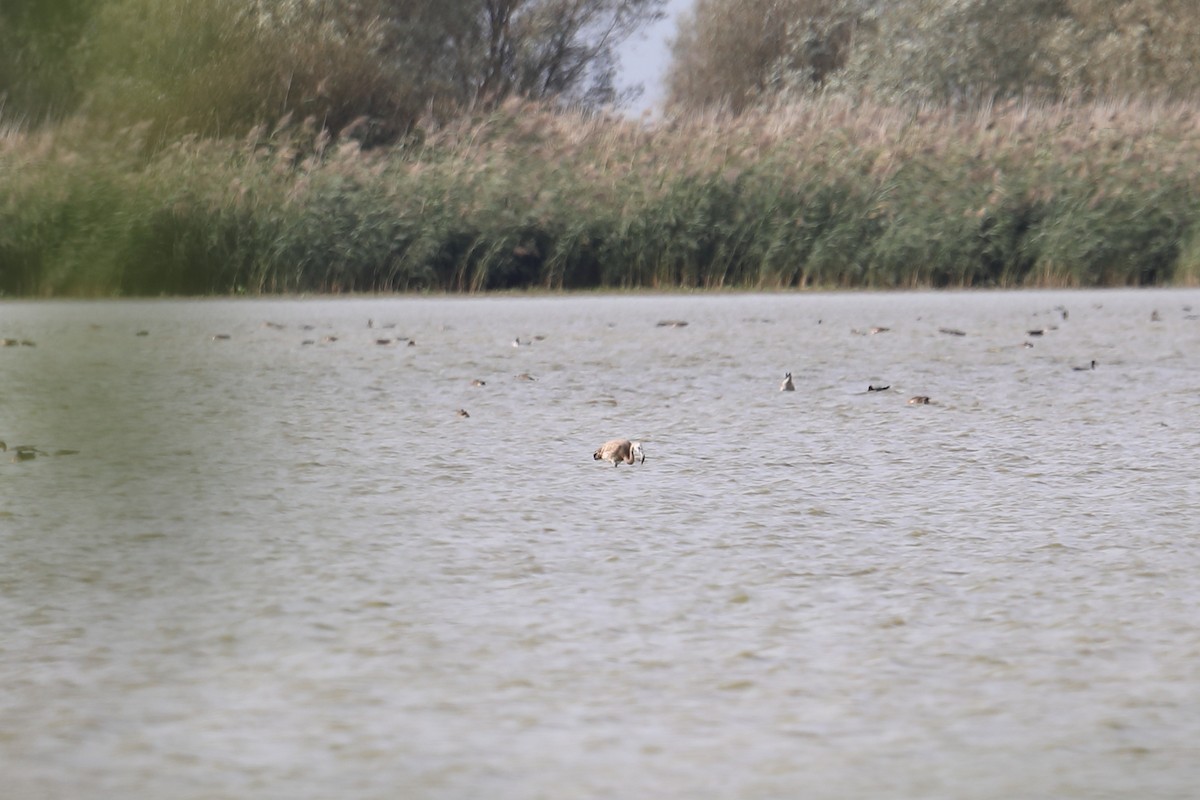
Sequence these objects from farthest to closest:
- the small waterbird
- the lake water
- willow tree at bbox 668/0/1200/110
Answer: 1. willow tree at bbox 668/0/1200/110
2. the small waterbird
3. the lake water

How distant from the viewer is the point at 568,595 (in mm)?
2641

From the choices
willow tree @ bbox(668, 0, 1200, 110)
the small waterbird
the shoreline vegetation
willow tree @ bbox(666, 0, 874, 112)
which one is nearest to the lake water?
the small waterbird

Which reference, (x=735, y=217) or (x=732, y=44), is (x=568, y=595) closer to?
(x=735, y=217)

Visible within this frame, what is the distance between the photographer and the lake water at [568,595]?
5.42 feet

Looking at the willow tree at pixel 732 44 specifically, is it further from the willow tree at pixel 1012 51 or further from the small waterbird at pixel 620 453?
the small waterbird at pixel 620 453

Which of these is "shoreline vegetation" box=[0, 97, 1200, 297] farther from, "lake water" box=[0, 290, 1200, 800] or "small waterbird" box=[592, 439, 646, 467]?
"small waterbird" box=[592, 439, 646, 467]

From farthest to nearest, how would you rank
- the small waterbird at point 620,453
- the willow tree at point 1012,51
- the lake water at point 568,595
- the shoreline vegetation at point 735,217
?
the willow tree at point 1012,51 < the shoreline vegetation at point 735,217 < the small waterbird at point 620,453 < the lake water at point 568,595

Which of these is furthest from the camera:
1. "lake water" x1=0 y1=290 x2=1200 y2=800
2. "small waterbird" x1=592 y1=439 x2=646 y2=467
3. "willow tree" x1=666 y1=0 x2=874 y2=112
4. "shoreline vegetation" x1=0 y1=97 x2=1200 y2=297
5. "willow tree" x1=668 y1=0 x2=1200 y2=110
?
"willow tree" x1=666 y1=0 x2=874 y2=112

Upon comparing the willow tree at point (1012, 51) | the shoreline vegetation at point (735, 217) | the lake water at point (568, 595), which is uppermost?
the willow tree at point (1012, 51)

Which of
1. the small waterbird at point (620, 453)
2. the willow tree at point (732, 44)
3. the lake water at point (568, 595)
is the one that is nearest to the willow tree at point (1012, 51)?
the willow tree at point (732, 44)

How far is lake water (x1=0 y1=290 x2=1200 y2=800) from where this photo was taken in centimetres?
165

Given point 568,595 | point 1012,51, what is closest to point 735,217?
point 568,595

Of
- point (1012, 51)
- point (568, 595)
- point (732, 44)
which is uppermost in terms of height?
point (732, 44)

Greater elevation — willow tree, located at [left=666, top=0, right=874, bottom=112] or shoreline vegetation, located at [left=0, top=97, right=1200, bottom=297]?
willow tree, located at [left=666, top=0, right=874, bottom=112]
